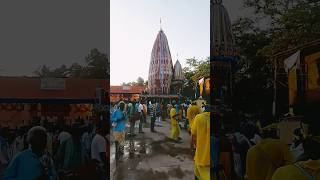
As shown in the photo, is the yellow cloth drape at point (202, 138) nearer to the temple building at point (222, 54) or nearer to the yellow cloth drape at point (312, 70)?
the temple building at point (222, 54)

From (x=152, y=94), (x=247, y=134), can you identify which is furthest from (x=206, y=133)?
(x=152, y=94)

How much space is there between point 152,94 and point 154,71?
315mm

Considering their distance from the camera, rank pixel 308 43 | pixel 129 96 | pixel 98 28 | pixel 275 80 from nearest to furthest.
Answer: pixel 308 43
pixel 275 80
pixel 98 28
pixel 129 96

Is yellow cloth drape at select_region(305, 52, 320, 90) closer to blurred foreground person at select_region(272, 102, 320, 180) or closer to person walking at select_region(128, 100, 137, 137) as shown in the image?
blurred foreground person at select_region(272, 102, 320, 180)

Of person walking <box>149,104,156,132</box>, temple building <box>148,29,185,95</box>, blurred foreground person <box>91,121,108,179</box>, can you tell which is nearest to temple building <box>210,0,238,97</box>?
temple building <box>148,29,185,95</box>

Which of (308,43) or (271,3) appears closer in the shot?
(308,43)

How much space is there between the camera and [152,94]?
466cm

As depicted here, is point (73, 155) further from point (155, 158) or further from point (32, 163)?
point (155, 158)

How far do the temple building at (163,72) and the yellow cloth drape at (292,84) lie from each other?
1226 millimetres

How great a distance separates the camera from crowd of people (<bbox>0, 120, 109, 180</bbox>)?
147 inches

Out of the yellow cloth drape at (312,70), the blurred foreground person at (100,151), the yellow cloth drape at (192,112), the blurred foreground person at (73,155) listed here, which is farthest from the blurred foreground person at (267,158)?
the blurred foreground person at (73,155)

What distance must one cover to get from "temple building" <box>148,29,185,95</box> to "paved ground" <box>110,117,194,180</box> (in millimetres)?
393

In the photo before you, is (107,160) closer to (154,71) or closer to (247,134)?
(154,71)

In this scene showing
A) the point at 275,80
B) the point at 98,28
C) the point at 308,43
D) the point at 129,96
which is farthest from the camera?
the point at 129,96
